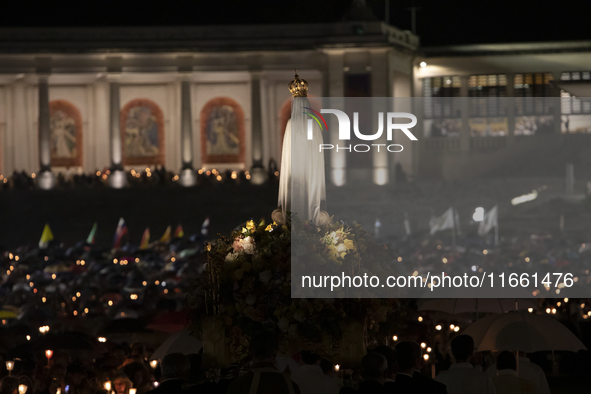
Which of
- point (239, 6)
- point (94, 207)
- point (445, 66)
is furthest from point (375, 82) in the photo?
point (94, 207)

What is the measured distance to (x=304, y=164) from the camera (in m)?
10.9

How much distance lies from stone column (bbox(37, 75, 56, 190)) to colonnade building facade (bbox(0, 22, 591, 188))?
0.06 m

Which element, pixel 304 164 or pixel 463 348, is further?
pixel 304 164

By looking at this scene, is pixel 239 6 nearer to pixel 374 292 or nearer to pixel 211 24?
pixel 211 24

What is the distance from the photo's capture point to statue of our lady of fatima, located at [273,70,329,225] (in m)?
10.8

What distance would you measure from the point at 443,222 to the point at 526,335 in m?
1.84

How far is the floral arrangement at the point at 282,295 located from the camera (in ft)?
31.7

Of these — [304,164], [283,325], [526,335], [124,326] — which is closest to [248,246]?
[283,325]

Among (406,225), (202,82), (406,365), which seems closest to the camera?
(406,365)

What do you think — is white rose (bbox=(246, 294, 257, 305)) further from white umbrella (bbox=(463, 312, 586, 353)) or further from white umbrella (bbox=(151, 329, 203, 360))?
white umbrella (bbox=(463, 312, 586, 353))

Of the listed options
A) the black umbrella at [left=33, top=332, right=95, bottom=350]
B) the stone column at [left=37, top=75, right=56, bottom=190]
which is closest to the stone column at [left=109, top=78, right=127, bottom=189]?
the stone column at [left=37, top=75, right=56, bottom=190]

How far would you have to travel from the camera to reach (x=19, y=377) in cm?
1245

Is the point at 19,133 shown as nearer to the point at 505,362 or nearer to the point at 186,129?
the point at 186,129

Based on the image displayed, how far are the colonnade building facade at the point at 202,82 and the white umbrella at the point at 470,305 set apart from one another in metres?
31.9
